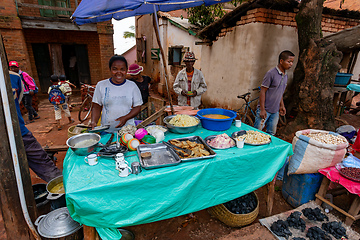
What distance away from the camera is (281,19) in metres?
5.64

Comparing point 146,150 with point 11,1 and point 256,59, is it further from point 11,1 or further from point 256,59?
point 11,1

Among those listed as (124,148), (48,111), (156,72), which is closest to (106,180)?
(124,148)

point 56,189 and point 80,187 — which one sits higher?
point 80,187

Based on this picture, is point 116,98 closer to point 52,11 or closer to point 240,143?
point 240,143

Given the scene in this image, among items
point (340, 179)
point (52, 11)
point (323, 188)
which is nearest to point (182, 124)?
point (340, 179)

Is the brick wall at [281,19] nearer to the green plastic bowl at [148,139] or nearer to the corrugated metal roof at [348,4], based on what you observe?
the corrugated metal roof at [348,4]

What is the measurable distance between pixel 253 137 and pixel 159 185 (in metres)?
1.48

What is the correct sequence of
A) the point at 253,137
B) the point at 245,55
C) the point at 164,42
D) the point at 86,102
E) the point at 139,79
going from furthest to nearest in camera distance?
the point at 164,42, the point at 86,102, the point at 245,55, the point at 139,79, the point at 253,137

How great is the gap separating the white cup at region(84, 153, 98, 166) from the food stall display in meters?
0.04

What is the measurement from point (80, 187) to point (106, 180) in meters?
0.22

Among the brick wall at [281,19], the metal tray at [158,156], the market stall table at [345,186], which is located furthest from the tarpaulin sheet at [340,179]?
the brick wall at [281,19]

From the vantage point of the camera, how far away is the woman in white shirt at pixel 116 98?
281 centimetres

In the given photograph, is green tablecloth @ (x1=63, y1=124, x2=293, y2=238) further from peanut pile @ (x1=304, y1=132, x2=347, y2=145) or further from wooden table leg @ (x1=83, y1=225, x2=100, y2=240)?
peanut pile @ (x1=304, y1=132, x2=347, y2=145)

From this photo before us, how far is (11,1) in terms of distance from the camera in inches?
322
